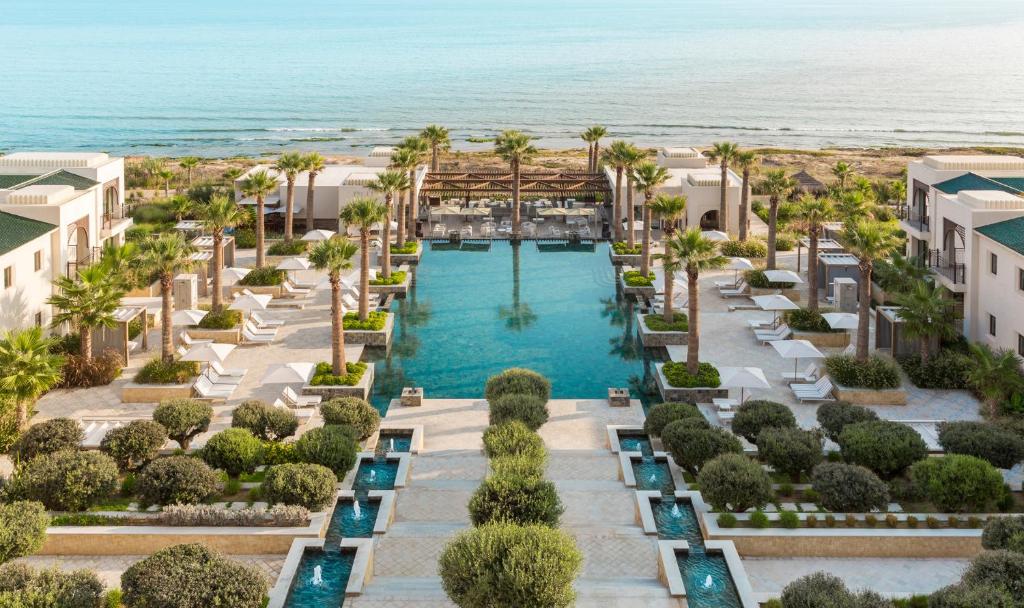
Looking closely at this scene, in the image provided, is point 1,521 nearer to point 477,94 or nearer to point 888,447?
point 888,447

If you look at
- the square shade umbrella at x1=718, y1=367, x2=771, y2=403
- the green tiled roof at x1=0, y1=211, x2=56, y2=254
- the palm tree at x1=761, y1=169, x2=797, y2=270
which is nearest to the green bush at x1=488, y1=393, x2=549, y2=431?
the square shade umbrella at x1=718, y1=367, x2=771, y2=403

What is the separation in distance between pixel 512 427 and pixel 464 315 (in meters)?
18.5

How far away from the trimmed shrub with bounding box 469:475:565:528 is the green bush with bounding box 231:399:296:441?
8.43 meters

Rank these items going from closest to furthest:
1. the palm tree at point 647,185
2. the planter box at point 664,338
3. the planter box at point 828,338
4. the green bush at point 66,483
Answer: the green bush at point 66,483
the planter box at point 828,338
the planter box at point 664,338
the palm tree at point 647,185

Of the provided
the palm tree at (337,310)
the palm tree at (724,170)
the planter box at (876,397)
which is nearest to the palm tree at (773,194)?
the palm tree at (724,170)

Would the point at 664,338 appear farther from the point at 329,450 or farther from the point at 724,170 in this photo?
the point at 724,170

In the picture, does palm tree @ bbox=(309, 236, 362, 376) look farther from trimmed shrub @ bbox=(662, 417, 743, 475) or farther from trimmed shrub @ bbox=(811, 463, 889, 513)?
trimmed shrub @ bbox=(811, 463, 889, 513)

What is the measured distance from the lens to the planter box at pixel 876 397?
3219cm

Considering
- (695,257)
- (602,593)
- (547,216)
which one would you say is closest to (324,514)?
(602,593)

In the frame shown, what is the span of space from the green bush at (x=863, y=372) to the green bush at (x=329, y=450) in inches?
651

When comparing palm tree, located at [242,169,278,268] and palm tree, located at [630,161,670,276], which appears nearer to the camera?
palm tree, located at [630,161,670,276]

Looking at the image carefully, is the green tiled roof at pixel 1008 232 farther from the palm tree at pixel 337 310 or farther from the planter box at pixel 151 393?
the planter box at pixel 151 393

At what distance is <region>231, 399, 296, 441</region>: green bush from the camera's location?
2766 centimetres

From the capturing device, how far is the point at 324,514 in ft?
75.9
